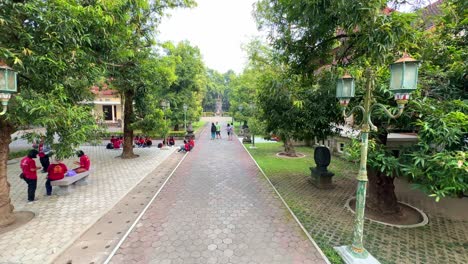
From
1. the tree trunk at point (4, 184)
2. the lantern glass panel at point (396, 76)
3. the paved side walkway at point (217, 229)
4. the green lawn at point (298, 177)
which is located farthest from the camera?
the tree trunk at point (4, 184)

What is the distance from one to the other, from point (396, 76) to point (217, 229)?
4.78 meters

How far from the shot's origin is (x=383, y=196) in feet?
21.9

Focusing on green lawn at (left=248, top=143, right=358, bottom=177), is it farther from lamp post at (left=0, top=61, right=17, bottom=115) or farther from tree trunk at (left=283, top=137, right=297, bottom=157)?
lamp post at (left=0, top=61, right=17, bottom=115)

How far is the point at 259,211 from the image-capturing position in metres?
6.66

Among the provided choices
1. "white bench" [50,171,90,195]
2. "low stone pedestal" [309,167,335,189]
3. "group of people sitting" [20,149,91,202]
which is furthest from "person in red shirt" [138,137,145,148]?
"low stone pedestal" [309,167,335,189]

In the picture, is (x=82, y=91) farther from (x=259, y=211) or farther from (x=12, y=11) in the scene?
(x=259, y=211)

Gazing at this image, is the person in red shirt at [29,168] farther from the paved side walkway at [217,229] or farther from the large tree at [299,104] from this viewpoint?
the large tree at [299,104]

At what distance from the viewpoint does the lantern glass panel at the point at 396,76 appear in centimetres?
Result: 339

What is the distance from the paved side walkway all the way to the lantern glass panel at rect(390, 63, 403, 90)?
3444 millimetres

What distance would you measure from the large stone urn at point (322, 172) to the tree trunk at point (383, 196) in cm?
194

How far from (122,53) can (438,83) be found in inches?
320

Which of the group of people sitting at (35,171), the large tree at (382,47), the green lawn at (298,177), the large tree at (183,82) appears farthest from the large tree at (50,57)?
the large tree at (183,82)

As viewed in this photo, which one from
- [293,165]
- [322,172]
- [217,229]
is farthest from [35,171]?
[293,165]

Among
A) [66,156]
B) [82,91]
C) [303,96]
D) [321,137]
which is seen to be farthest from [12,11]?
[321,137]
